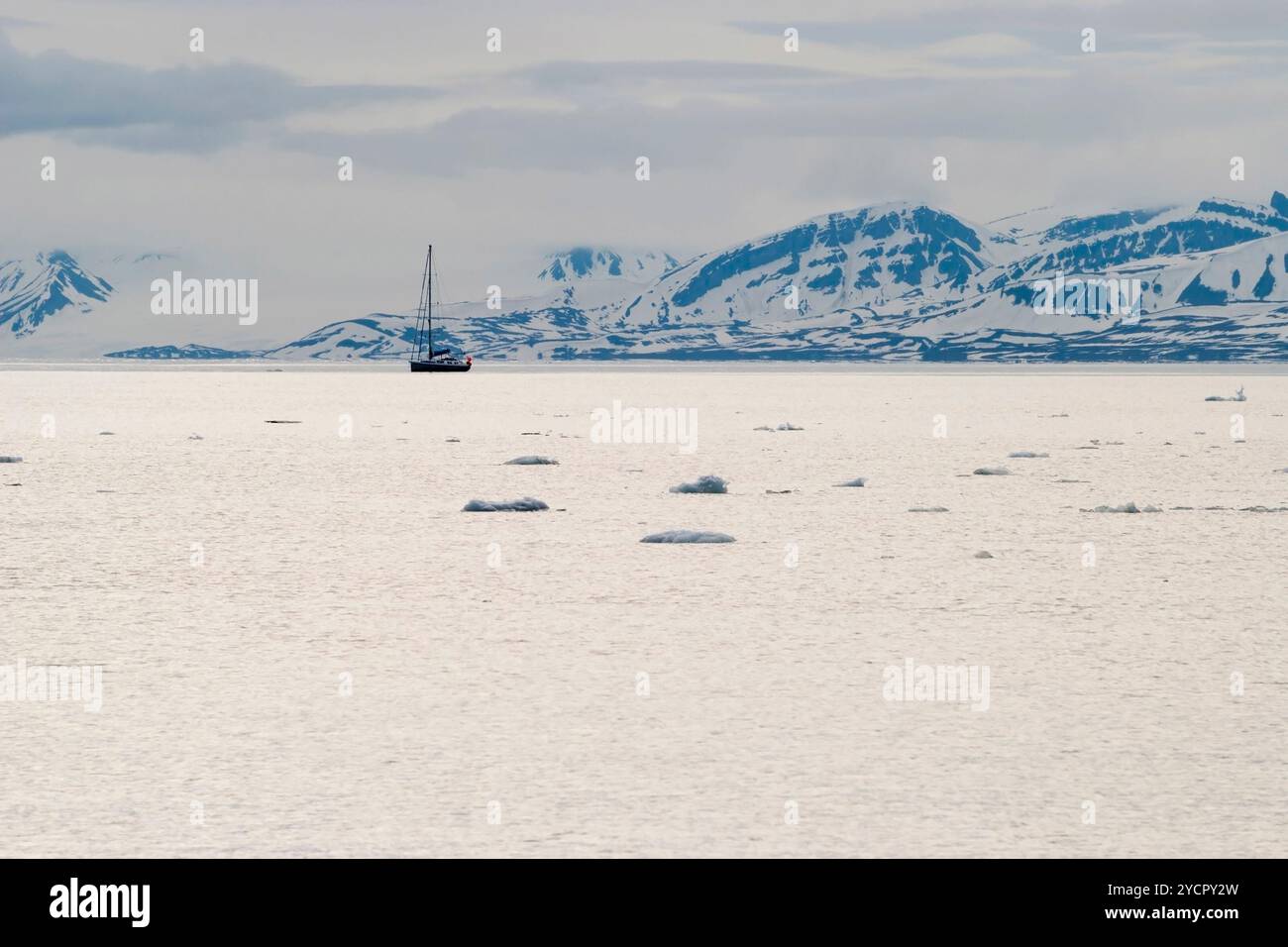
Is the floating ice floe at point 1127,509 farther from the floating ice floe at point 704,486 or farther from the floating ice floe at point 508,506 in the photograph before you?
the floating ice floe at point 508,506

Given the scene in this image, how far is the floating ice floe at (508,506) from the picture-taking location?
26.8 metres

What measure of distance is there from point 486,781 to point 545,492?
20576 mm

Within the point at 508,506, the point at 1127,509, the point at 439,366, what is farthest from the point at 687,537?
the point at 439,366

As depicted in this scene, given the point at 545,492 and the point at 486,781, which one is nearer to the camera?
the point at 486,781

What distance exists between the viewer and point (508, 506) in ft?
87.8

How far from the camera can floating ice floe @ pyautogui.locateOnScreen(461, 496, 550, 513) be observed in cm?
2677

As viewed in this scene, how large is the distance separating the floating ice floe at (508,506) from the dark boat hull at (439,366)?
164457mm

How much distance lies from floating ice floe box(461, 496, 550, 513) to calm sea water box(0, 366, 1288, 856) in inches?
11.8
